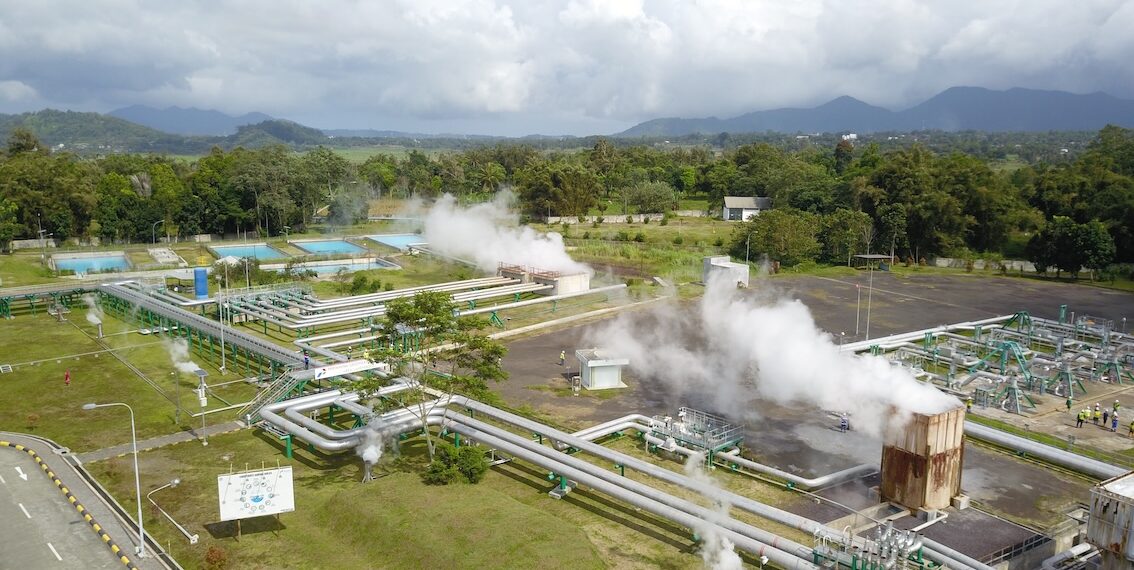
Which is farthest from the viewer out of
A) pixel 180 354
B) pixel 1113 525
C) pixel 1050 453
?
pixel 180 354

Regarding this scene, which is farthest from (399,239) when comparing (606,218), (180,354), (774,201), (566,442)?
(566,442)

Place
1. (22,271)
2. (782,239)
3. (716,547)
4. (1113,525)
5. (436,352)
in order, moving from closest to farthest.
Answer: (1113,525) → (716,547) → (436,352) → (22,271) → (782,239)

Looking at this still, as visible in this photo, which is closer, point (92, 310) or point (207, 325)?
point (207, 325)

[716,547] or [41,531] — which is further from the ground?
[716,547]

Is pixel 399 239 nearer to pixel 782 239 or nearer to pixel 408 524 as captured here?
pixel 782 239

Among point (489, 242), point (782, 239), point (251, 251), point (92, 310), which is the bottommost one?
point (92, 310)

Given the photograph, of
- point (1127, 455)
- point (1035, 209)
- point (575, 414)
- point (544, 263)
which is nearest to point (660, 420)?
point (575, 414)

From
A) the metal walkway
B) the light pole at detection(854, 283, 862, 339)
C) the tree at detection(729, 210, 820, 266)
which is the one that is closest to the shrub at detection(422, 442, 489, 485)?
the metal walkway

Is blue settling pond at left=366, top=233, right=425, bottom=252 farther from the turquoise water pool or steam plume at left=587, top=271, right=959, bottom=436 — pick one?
steam plume at left=587, top=271, right=959, bottom=436

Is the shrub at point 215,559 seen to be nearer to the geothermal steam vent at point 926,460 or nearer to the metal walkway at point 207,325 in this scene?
the metal walkway at point 207,325
